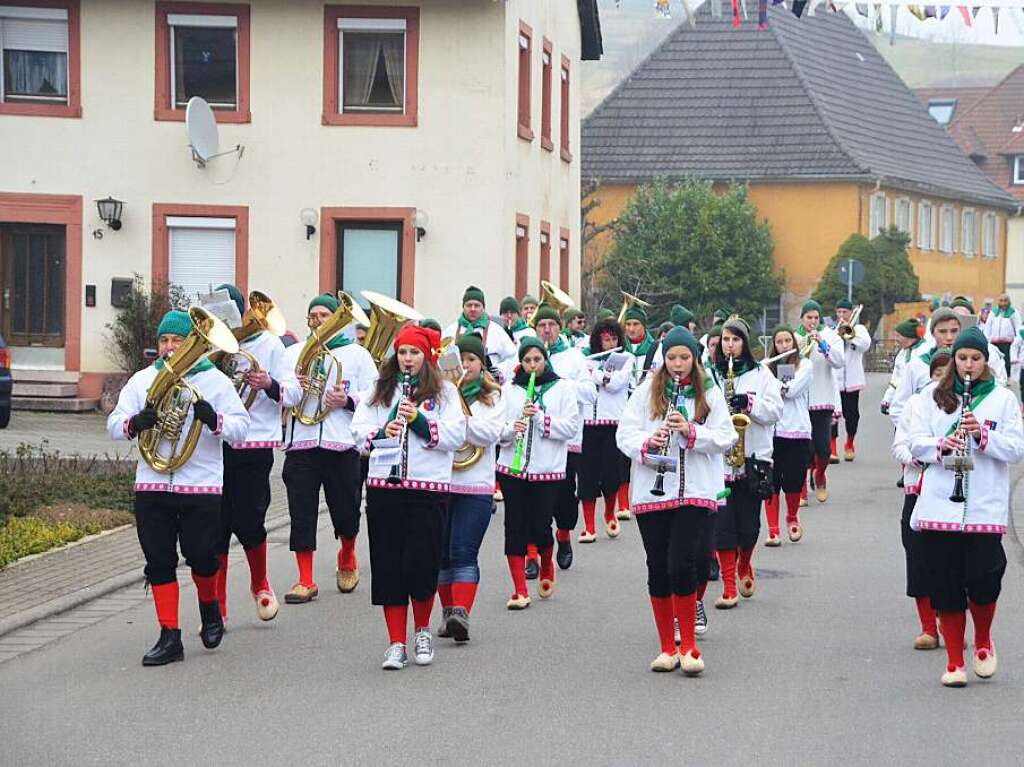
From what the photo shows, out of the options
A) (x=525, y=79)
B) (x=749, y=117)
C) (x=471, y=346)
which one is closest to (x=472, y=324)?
(x=471, y=346)

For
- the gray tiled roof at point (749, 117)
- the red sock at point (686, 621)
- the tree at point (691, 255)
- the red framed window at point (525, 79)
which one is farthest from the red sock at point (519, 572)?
the gray tiled roof at point (749, 117)

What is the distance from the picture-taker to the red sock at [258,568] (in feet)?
35.6

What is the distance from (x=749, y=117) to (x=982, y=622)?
1919 inches

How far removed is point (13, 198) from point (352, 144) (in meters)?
4.90

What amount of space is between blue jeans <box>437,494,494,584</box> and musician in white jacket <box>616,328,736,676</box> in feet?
4.15

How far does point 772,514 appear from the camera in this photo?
14.3 meters

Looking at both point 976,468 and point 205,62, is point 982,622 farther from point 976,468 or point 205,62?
point 205,62

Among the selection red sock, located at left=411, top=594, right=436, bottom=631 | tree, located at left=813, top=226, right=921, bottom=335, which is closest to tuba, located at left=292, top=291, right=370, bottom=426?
red sock, located at left=411, top=594, right=436, bottom=631

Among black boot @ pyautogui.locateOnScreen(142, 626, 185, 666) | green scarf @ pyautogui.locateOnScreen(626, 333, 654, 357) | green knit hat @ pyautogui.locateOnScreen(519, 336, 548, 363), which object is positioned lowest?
black boot @ pyautogui.locateOnScreen(142, 626, 185, 666)

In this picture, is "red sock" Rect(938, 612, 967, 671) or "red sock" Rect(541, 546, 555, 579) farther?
"red sock" Rect(541, 546, 555, 579)

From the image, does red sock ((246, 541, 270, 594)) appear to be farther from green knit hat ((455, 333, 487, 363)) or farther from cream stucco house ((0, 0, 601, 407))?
cream stucco house ((0, 0, 601, 407))

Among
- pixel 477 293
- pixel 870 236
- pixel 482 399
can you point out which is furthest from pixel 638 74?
pixel 482 399

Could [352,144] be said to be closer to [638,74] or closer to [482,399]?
[482,399]

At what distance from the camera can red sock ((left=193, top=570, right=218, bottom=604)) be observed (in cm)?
974
